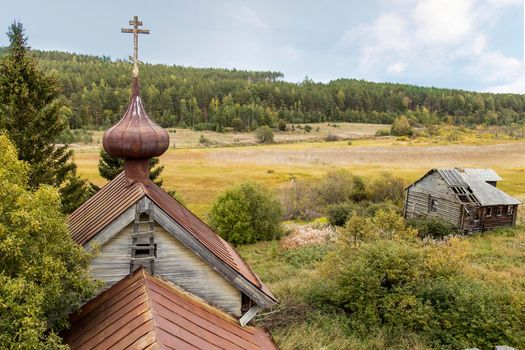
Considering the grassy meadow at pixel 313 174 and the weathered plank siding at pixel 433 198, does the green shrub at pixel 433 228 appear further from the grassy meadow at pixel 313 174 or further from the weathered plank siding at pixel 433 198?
the grassy meadow at pixel 313 174

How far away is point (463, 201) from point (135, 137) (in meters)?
→ 36.3

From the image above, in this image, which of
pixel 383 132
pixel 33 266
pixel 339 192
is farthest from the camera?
pixel 383 132

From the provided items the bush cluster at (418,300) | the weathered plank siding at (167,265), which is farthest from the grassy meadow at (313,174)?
the weathered plank siding at (167,265)

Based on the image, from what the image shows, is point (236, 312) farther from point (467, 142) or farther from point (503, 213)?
point (467, 142)

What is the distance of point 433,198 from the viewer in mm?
41250

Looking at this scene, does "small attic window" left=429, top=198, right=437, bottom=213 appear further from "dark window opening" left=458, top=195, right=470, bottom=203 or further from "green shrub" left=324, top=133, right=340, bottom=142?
"green shrub" left=324, top=133, right=340, bottom=142

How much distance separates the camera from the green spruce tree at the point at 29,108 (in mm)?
21297

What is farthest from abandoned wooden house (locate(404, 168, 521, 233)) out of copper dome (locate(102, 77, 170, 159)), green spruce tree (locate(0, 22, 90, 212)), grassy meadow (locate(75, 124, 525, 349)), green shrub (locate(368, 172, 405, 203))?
copper dome (locate(102, 77, 170, 159))

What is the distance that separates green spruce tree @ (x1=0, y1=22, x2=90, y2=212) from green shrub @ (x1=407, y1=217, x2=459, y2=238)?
1106 inches

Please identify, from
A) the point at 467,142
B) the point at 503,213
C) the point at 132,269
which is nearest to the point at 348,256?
the point at 132,269

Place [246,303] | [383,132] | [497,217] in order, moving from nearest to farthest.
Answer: [246,303] → [497,217] → [383,132]

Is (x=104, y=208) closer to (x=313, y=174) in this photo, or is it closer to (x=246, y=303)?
(x=246, y=303)

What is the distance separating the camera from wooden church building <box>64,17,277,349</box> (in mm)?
6262

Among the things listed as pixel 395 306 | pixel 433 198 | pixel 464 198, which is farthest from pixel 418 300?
pixel 433 198
